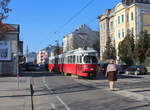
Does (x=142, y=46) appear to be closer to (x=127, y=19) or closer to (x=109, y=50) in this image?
(x=109, y=50)

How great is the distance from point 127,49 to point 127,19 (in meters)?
11.5

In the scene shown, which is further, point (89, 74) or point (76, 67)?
point (76, 67)

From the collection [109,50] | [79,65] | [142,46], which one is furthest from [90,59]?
[109,50]

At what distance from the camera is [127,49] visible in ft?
143

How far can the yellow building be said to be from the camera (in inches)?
1958

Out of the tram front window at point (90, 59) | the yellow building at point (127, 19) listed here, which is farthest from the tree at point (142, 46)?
the tram front window at point (90, 59)

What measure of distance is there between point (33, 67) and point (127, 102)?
4207cm

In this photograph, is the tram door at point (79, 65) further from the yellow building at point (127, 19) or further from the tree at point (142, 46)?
the yellow building at point (127, 19)

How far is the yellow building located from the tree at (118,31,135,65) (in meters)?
6.17

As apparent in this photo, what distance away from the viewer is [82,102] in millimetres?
10578

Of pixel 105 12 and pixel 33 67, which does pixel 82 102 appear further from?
pixel 105 12

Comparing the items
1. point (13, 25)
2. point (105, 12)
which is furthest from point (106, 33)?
point (13, 25)

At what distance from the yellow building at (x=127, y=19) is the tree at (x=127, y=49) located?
20.2 ft

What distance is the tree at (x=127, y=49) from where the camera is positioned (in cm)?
4269
